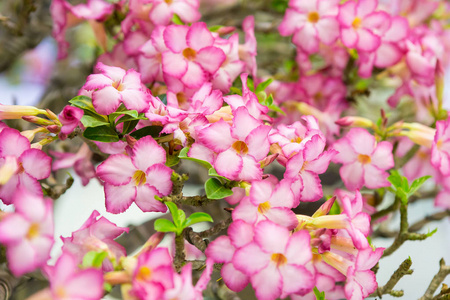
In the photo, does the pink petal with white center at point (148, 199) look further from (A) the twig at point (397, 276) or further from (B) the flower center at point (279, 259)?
(A) the twig at point (397, 276)

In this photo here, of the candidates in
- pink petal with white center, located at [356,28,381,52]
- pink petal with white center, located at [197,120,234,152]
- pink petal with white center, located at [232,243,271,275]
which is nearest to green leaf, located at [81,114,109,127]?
pink petal with white center, located at [197,120,234,152]

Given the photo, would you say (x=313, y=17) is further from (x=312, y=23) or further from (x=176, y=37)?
(x=176, y=37)

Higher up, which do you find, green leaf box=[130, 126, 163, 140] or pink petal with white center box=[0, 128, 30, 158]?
green leaf box=[130, 126, 163, 140]

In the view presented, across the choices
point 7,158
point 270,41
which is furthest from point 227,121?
point 270,41

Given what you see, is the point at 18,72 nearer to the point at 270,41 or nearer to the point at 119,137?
the point at 270,41

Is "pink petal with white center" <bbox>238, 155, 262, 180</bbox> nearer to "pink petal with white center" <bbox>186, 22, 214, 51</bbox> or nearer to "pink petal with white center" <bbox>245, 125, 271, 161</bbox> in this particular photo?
"pink petal with white center" <bbox>245, 125, 271, 161</bbox>

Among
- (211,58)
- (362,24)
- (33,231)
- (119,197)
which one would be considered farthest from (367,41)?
(33,231)
